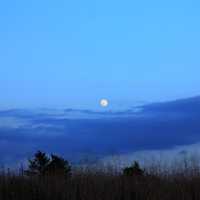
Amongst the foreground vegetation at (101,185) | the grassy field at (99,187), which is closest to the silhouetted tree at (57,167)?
the foreground vegetation at (101,185)

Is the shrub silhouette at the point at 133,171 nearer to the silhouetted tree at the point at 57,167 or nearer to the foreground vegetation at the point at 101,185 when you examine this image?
the foreground vegetation at the point at 101,185

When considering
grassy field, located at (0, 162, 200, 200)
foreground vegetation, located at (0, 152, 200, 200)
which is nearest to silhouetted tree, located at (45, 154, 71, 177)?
foreground vegetation, located at (0, 152, 200, 200)

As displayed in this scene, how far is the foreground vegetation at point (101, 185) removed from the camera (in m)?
10.9

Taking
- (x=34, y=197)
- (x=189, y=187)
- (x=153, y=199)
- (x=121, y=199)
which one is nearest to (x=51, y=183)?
(x=34, y=197)

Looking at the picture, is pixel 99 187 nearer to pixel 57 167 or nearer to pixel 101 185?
pixel 101 185

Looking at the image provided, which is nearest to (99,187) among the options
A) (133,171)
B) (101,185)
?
(101,185)

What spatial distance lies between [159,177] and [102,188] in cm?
215

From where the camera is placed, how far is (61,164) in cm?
1436

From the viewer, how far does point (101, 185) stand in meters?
11.6

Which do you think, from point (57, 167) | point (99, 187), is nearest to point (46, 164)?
point (57, 167)

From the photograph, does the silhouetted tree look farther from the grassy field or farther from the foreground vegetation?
the grassy field

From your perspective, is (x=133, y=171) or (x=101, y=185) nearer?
(x=101, y=185)

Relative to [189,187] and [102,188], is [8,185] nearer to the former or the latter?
[102,188]

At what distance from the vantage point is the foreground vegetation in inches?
431
